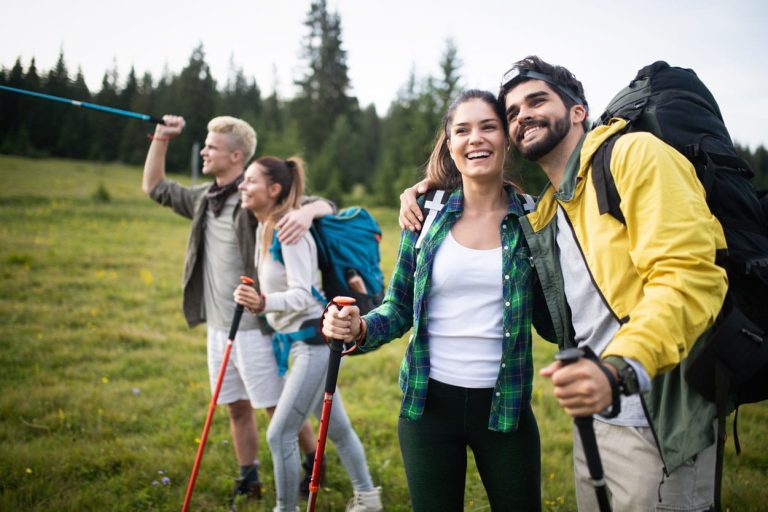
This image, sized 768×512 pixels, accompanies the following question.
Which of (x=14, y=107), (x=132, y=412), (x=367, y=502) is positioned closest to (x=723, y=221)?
(x=367, y=502)

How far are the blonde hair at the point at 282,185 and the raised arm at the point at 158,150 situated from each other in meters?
1.35

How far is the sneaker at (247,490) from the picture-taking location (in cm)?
457

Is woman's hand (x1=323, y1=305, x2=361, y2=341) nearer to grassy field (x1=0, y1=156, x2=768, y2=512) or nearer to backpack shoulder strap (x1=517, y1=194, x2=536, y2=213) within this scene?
backpack shoulder strap (x1=517, y1=194, x2=536, y2=213)

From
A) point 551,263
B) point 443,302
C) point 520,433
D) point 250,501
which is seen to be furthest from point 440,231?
point 250,501

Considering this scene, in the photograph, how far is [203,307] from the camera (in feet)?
16.4

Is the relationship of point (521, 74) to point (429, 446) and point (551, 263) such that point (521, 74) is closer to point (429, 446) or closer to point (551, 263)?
point (551, 263)

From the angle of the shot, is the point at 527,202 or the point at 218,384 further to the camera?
the point at 218,384

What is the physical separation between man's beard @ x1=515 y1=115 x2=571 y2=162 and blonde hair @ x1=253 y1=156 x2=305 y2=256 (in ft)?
7.75

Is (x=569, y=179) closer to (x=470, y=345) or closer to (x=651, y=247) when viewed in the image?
(x=651, y=247)

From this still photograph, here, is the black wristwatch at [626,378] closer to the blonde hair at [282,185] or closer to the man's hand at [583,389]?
the man's hand at [583,389]

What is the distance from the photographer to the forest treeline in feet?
127

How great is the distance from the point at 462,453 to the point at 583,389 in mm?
1345

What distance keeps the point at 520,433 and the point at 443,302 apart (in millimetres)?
794

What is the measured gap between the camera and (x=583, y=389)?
61.5 inches
